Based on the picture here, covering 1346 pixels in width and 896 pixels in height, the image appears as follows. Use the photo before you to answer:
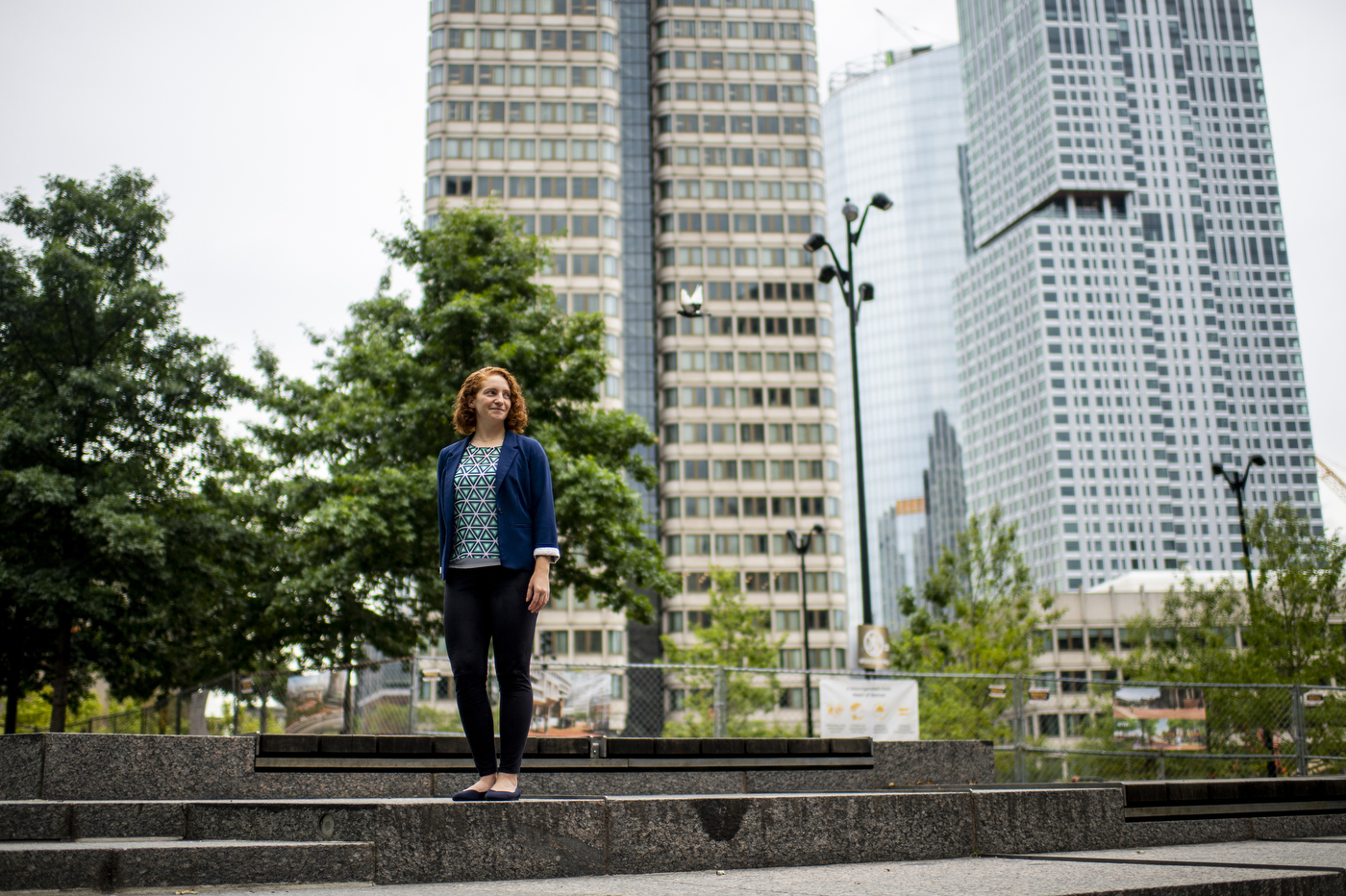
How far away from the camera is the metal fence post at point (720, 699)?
1261 centimetres

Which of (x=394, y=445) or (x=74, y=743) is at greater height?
(x=394, y=445)

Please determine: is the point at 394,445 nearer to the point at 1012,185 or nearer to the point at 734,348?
the point at 734,348

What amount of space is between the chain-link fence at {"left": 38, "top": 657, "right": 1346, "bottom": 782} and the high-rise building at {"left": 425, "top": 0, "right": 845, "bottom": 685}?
5437 cm

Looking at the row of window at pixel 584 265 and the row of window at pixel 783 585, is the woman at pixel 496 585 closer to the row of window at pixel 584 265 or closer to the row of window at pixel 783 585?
the row of window at pixel 584 265

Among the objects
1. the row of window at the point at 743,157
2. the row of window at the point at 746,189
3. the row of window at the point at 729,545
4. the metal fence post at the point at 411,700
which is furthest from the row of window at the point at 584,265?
the metal fence post at the point at 411,700

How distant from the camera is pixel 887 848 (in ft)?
16.5

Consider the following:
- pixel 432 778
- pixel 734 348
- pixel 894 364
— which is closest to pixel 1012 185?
pixel 894 364

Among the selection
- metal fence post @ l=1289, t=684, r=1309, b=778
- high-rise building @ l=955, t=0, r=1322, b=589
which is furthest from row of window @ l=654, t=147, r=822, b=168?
high-rise building @ l=955, t=0, r=1322, b=589

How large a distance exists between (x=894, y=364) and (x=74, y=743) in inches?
6913

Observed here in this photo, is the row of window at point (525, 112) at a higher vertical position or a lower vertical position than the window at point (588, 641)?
higher

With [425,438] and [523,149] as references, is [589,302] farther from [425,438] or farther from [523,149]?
[425,438]

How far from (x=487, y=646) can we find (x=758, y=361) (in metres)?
75.6

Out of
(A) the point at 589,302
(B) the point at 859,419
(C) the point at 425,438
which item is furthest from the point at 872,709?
(A) the point at 589,302

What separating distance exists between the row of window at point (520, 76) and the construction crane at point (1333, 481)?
129 m
